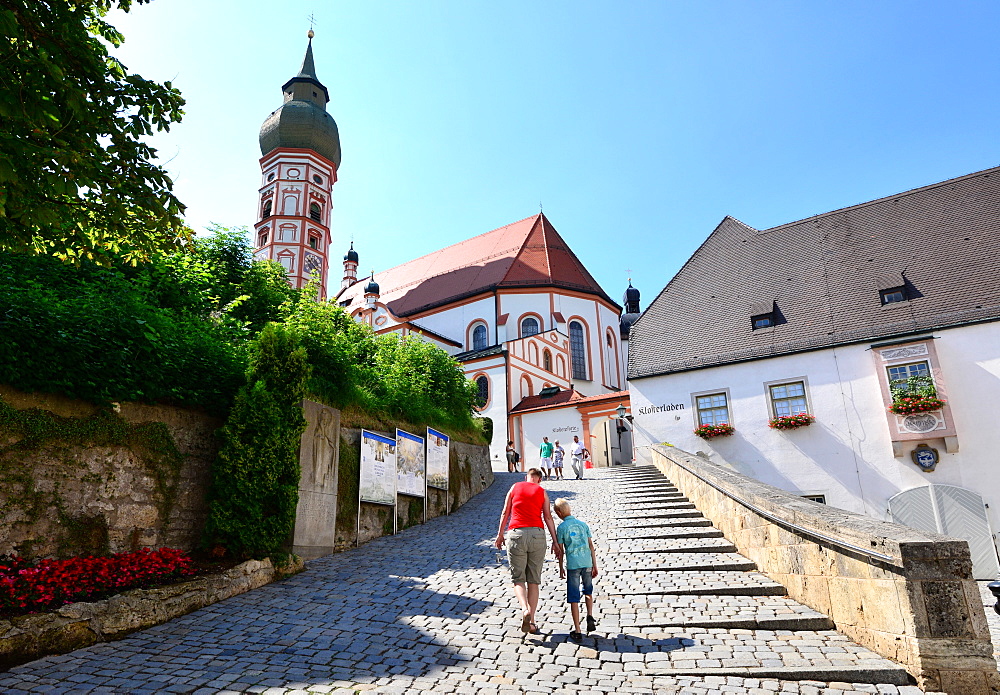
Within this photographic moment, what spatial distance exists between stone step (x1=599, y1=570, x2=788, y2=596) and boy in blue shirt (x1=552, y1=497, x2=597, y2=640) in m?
1.42

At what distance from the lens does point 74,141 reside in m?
6.05

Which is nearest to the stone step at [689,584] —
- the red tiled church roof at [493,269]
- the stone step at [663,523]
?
the stone step at [663,523]

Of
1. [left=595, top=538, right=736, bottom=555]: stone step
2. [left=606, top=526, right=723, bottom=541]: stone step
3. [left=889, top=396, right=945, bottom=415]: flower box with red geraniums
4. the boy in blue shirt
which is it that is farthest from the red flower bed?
[left=889, top=396, right=945, bottom=415]: flower box with red geraniums

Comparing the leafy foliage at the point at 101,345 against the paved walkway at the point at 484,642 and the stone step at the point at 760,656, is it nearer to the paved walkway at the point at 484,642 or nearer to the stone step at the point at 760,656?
the paved walkway at the point at 484,642

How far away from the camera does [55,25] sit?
5.98m

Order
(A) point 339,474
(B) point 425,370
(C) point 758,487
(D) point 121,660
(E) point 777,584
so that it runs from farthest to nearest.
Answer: (B) point 425,370 < (A) point 339,474 < (C) point 758,487 < (E) point 777,584 < (D) point 121,660

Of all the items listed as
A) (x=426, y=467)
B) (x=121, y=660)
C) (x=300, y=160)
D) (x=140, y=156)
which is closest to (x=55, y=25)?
(x=140, y=156)

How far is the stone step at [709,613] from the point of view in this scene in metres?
6.13

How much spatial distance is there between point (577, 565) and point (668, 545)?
4063 millimetres

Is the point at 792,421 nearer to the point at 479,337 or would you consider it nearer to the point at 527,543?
the point at 527,543

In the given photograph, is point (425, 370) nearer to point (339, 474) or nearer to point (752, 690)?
point (339, 474)

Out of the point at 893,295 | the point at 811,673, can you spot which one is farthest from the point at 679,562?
the point at 893,295

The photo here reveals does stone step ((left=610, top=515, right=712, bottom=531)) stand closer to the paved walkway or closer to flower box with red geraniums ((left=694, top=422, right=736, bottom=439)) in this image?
the paved walkway

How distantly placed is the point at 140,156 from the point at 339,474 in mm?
6674
